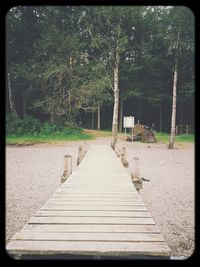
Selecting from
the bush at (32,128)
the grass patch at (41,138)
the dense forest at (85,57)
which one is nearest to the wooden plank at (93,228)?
the dense forest at (85,57)

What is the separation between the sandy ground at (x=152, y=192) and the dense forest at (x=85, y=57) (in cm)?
1019

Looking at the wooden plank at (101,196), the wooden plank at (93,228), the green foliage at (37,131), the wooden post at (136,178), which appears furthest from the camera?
the green foliage at (37,131)

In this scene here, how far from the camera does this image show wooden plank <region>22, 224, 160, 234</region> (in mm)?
3496

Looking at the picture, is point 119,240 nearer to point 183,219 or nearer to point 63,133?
point 183,219

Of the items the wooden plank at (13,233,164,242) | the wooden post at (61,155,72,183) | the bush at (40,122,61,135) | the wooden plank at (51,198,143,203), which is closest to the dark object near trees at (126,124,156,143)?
the bush at (40,122,61,135)

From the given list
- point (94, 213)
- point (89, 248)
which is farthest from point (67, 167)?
point (89, 248)

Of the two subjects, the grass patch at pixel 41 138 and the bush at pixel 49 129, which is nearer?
the grass patch at pixel 41 138

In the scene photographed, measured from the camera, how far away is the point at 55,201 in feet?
16.7

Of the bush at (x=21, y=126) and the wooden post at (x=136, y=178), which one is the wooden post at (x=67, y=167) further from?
the bush at (x=21, y=126)

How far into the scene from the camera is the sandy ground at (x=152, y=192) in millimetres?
6453

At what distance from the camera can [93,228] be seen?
11.8 ft

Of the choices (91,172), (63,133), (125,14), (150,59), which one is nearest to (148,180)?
(91,172)

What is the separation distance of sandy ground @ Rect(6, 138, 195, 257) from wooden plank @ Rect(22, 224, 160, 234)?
2.14 m

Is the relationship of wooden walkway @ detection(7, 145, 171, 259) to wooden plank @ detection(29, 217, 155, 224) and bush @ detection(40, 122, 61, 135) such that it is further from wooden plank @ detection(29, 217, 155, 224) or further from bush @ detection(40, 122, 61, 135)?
bush @ detection(40, 122, 61, 135)
